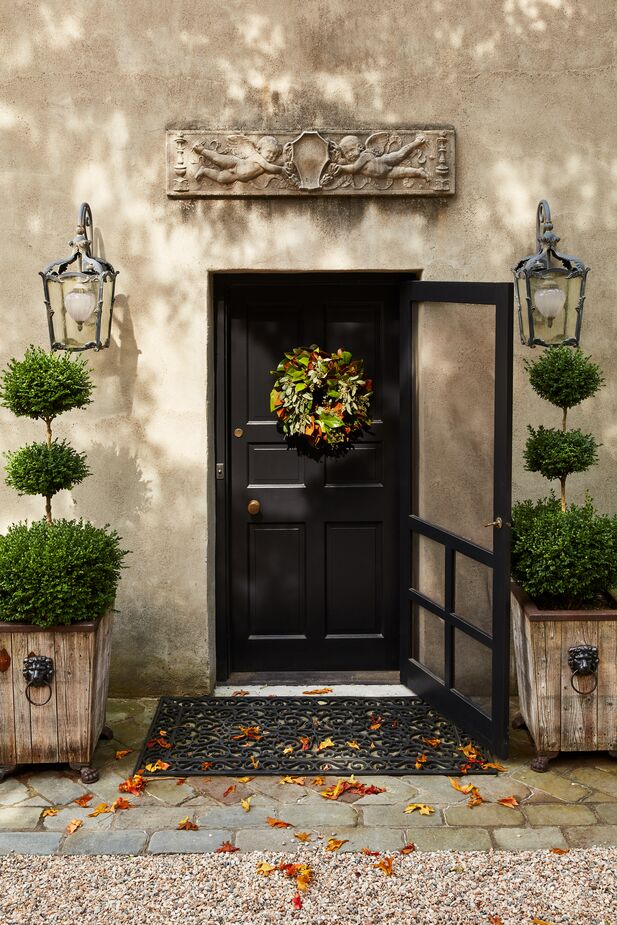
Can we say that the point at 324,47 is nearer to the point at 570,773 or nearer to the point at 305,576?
the point at 305,576

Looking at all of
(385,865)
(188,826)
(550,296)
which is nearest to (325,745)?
(188,826)

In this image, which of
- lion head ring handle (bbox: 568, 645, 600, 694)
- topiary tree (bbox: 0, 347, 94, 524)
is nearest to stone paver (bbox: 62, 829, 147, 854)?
topiary tree (bbox: 0, 347, 94, 524)

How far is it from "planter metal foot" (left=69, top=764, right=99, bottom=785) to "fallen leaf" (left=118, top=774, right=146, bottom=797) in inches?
5.6

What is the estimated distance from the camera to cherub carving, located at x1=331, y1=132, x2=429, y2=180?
5.21 metres

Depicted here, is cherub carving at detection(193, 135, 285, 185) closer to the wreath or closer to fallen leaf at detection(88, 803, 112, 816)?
the wreath

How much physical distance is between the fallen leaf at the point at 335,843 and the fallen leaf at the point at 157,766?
3.36ft

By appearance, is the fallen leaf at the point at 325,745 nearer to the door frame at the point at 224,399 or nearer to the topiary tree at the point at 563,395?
the door frame at the point at 224,399

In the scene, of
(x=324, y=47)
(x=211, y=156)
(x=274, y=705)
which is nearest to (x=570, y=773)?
(x=274, y=705)

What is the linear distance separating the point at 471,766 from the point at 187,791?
4.47 ft

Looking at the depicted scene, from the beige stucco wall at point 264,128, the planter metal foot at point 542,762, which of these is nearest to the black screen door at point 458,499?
the planter metal foot at point 542,762

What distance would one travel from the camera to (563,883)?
3666 millimetres

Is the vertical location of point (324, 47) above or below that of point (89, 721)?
above

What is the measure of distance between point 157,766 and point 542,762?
6.07 ft

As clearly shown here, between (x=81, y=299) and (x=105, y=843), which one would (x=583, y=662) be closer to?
(x=105, y=843)
